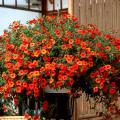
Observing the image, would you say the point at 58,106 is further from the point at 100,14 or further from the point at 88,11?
the point at 100,14

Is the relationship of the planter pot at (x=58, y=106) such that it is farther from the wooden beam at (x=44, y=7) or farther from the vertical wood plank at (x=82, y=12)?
the wooden beam at (x=44, y=7)

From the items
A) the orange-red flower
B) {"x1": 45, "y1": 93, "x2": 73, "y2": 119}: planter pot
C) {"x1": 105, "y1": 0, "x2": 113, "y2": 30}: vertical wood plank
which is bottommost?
{"x1": 45, "y1": 93, "x2": 73, "y2": 119}: planter pot

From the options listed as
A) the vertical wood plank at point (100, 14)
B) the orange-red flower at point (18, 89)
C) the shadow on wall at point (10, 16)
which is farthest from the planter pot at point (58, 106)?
the shadow on wall at point (10, 16)

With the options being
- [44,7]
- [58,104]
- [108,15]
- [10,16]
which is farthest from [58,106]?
[44,7]

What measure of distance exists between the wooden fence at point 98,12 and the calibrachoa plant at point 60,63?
5.96 feet

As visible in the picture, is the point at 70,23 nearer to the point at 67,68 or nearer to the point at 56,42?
the point at 56,42

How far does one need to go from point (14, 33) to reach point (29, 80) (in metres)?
0.54

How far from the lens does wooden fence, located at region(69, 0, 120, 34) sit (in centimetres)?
555

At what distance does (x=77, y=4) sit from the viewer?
218 inches

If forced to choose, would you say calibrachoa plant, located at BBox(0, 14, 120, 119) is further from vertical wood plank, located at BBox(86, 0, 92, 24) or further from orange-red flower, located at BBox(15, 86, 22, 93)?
Answer: vertical wood plank, located at BBox(86, 0, 92, 24)

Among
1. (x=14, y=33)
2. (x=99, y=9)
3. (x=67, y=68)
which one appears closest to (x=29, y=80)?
(x=67, y=68)

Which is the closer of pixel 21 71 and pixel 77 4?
pixel 21 71

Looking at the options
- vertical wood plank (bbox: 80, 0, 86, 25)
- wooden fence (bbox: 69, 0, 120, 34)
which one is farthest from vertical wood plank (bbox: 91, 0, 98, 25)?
vertical wood plank (bbox: 80, 0, 86, 25)

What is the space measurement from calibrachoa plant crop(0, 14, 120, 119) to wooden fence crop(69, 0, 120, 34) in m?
1.82
